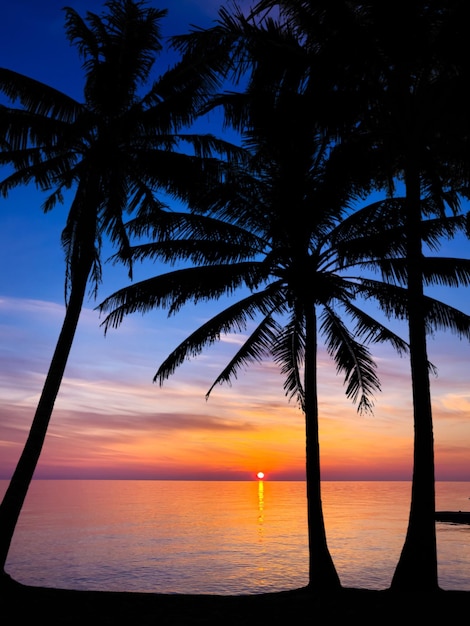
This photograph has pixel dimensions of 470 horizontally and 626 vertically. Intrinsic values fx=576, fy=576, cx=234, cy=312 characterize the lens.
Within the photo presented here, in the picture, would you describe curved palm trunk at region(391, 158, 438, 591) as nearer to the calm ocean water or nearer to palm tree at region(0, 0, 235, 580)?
palm tree at region(0, 0, 235, 580)

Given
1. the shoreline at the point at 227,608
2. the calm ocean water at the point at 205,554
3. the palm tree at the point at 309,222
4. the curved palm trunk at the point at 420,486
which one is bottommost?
the calm ocean water at the point at 205,554

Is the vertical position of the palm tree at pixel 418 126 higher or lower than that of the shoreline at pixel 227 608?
higher

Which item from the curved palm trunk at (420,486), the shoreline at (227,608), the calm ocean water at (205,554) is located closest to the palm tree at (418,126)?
the curved palm trunk at (420,486)

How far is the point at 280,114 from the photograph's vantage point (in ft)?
40.2

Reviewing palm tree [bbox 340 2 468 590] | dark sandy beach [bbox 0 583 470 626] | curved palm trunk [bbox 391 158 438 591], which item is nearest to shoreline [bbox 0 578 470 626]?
dark sandy beach [bbox 0 583 470 626]

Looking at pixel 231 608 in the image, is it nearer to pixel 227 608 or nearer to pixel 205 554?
pixel 227 608

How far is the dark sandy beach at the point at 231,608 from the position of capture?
7586mm

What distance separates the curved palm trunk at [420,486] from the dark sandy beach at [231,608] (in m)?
0.35

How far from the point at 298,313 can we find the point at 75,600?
8.01 m

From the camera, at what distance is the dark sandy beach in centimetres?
759

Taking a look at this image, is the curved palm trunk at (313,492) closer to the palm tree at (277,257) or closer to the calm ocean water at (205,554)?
the palm tree at (277,257)

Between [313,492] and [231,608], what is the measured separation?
428 centimetres

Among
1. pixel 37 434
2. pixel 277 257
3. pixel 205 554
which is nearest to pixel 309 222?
pixel 277 257

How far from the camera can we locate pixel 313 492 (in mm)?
12375
